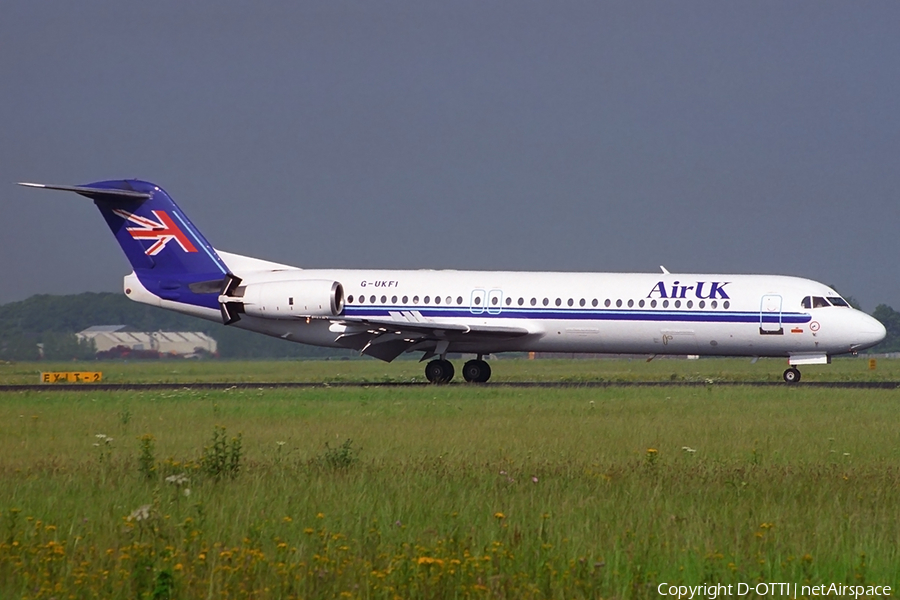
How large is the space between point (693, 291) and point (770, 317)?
2048mm

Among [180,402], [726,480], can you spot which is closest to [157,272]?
[180,402]

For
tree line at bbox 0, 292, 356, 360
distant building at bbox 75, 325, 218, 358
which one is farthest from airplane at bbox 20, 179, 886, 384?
distant building at bbox 75, 325, 218, 358

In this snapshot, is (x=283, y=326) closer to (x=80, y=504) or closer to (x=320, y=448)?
(x=320, y=448)

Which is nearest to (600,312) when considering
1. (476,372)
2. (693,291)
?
(693,291)

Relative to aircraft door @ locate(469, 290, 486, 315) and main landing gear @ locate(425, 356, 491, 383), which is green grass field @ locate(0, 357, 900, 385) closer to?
main landing gear @ locate(425, 356, 491, 383)

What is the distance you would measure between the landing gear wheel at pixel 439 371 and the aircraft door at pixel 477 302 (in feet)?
5.76

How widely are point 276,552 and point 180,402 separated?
14.9 m

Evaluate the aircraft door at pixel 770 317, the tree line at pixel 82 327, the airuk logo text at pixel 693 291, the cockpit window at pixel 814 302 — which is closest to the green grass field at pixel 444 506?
the aircraft door at pixel 770 317

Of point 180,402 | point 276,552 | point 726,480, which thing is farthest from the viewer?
point 180,402

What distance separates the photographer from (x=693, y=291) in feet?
96.0

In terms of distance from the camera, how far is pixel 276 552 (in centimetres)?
777

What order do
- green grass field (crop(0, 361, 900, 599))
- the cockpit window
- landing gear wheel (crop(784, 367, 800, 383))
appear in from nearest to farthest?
1. green grass field (crop(0, 361, 900, 599))
2. the cockpit window
3. landing gear wheel (crop(784, 367, 800, 383))

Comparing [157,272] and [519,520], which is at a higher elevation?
[157,272]

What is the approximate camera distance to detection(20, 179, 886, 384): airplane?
95.1ft
